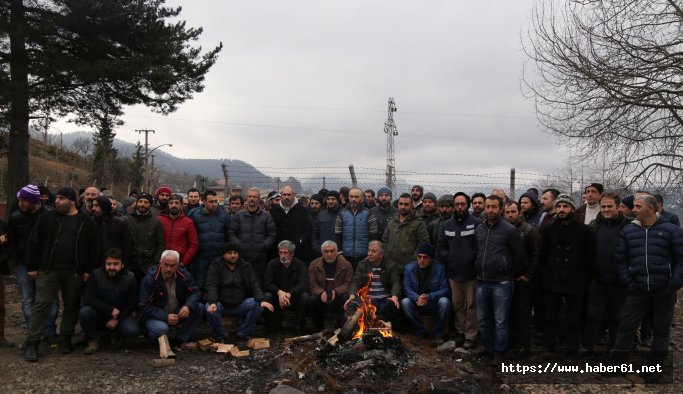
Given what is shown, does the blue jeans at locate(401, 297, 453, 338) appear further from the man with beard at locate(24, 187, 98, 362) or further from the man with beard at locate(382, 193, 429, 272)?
the man with beard at locate(24, 187, 98, 362)

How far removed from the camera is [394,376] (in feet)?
15.4

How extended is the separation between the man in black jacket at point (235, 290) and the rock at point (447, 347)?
2409 millimetres

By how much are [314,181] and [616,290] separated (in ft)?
24.5

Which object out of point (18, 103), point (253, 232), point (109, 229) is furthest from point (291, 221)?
point (18, 103)

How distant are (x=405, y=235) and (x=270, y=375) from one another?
2.91 meters

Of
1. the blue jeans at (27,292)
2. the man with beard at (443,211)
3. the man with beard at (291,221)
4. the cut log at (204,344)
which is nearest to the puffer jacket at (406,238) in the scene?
the man with beard at (443,211)

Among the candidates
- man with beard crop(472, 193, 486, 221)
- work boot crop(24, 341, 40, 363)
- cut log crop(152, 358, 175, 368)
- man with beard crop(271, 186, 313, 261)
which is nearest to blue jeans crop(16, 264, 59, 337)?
work boot crop(24, 341, 40, 363)

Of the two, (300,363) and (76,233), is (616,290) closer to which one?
(300,363)

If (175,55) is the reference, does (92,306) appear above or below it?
below

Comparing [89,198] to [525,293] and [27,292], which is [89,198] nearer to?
[27,292]

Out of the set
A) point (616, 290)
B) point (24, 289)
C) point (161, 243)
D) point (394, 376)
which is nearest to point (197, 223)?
point (161, 243)

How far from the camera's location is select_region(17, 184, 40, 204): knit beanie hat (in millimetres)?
5852

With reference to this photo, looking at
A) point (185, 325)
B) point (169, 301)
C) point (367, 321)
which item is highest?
point (169, 301)

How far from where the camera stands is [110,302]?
591 centimetres
